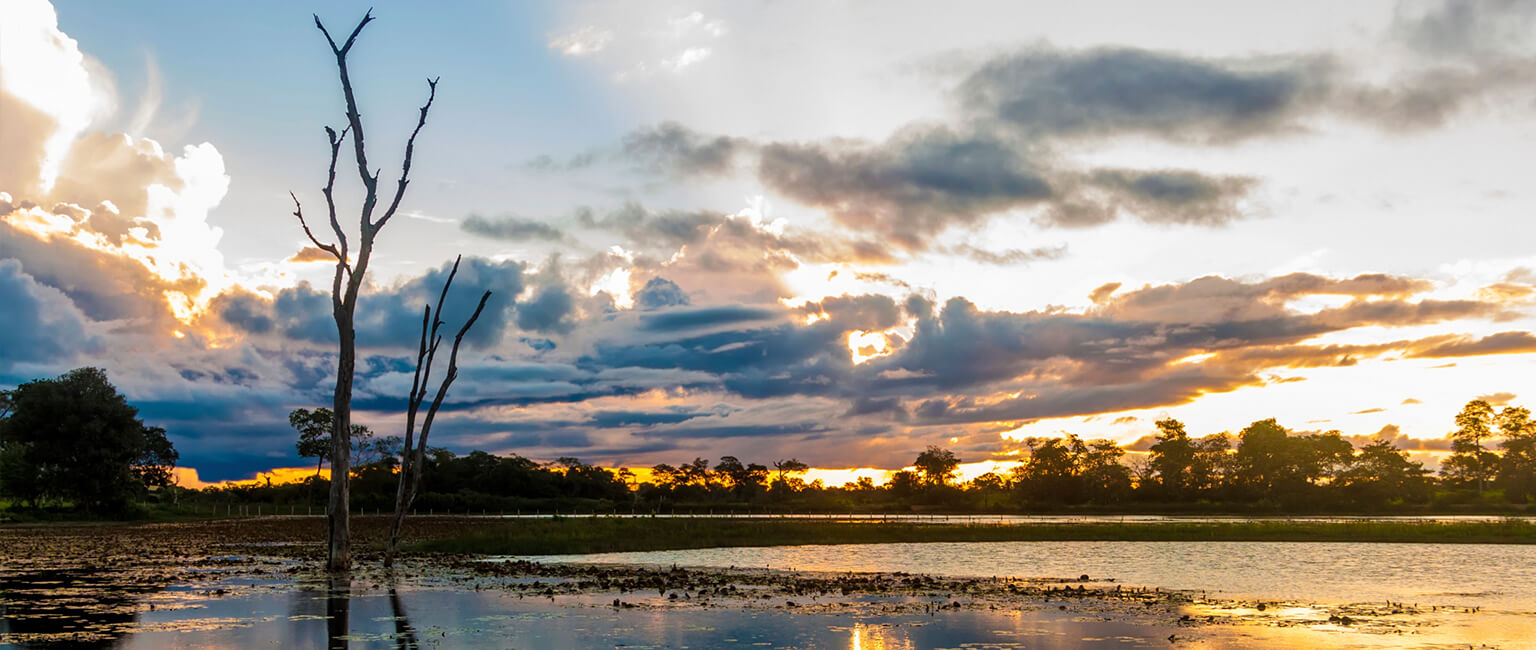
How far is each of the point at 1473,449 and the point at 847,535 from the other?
165435 millimetres

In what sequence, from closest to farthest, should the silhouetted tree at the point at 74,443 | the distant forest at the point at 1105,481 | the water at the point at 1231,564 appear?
the water at the point at 1231,564
the silhouetted tree at the point at 74,443
the distant forest at the point at 1105,481

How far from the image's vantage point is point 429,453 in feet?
577

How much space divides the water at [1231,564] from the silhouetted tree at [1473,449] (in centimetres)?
14387

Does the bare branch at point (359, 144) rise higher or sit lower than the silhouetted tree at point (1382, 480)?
higher

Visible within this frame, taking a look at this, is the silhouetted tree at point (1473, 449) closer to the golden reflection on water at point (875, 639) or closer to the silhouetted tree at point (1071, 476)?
the silhouetted tree at point (1071, 476)

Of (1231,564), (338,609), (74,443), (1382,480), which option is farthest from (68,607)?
(1382,480)

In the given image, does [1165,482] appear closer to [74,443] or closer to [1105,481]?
[1105,481]

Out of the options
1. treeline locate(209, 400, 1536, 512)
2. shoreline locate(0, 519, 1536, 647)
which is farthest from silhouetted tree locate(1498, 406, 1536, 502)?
shoreline locate(0, 519, 1536, 647)

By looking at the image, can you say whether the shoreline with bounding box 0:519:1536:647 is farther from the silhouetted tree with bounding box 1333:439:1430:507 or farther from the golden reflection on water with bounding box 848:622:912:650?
the silhouetted tree with bounding box 1333:439:1430:507

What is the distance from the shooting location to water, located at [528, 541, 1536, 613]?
29438mm

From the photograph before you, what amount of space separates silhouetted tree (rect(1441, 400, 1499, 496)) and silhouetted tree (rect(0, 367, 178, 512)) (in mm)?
202414

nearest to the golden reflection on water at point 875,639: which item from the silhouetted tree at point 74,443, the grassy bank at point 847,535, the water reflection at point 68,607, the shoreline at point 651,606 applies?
the shoreline at point 651,606

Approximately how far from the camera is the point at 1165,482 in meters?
178

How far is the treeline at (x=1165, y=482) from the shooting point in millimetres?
151375
